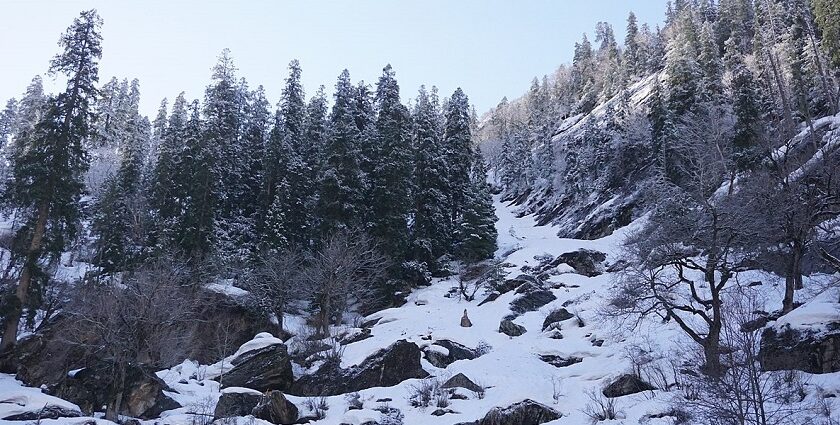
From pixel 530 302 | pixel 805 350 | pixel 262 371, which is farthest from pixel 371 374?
pixel 805 350

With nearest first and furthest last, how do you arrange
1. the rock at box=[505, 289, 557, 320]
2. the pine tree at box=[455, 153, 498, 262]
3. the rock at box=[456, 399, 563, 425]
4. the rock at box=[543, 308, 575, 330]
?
the rock at box=[456, 399, 563, 425]
the rock at box=[543, 308, 575, 330]
the rock at box=[505, 289, 557, 320]
the pine tree at box=[455, 153, 498, 262]

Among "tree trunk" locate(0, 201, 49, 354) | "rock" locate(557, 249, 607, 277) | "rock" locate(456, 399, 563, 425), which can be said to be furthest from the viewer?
"rock" locate(557, 249, 607, 277)

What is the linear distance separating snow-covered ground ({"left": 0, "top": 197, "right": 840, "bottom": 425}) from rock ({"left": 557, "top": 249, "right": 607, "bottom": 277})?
7.81ft

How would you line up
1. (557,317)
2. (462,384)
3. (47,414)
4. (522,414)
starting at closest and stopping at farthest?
(47,414) < (522,414) < (462,384) < (557,317)

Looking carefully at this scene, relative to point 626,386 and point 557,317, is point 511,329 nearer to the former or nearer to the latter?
point 557,317

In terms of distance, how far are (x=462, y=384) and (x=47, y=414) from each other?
13.6 metres

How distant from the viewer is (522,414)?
1673 centimetres

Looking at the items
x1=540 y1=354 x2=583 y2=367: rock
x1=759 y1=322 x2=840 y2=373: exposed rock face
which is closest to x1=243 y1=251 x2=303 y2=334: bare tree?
x1=540 y1=354 x2=583 y2=367: rock

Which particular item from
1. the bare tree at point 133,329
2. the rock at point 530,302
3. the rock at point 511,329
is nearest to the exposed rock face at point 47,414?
→ the bare tree at point 133,329

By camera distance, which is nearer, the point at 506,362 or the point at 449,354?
the point at 506,362

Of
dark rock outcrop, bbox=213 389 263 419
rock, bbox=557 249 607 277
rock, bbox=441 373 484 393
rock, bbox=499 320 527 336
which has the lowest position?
dark rock outcrop, bbox=213 389 263 419

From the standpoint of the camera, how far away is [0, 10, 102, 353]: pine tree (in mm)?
27531

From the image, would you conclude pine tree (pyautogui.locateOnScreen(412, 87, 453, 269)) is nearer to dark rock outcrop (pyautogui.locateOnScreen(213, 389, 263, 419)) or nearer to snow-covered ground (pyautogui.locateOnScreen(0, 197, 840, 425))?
snow-covered ground (pyautogui.locateOnScreen(0, 197, 840, 425))

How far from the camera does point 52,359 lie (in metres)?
27.3
